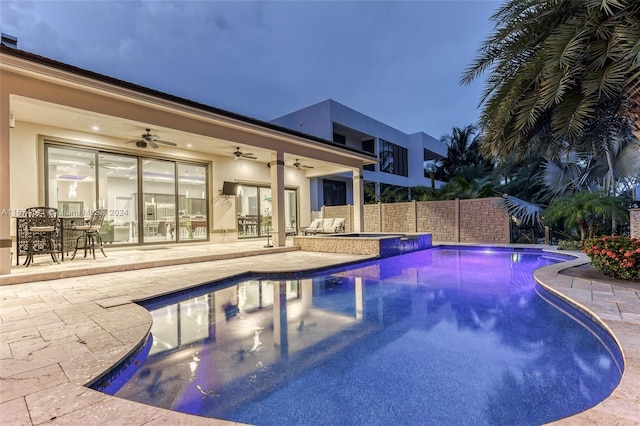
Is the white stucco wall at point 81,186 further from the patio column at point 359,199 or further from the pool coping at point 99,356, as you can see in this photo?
the pool coping at point 99,356

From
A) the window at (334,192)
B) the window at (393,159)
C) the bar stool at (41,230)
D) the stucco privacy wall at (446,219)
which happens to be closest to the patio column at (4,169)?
the bar stool at (41,230)

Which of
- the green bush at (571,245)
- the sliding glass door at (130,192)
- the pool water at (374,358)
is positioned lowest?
the pool water at (374,358)

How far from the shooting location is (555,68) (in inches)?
174

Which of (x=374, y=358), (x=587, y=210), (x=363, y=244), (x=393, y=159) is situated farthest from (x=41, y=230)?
(x=393, y=159)

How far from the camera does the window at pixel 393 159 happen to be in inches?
768

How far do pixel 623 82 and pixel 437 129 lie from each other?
362ft

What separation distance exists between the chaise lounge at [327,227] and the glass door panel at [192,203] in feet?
13.3

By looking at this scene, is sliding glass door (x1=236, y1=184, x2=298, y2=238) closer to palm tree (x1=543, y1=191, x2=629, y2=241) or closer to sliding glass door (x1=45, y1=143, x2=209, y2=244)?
sliding glass door (x1=45, y1=143, x2=209, y2=244)

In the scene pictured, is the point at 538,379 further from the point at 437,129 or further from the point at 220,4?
the point at 437,129

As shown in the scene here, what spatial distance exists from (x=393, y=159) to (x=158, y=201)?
47.2 ft

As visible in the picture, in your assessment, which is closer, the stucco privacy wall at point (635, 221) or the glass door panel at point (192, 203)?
the stucco privacy wall at point (635, 221)

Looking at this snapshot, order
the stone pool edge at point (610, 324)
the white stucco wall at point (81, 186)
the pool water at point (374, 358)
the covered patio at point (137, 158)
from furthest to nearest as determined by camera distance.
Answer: the white stucco wall at point (81, 186)
the covered patio at point (137, 158)
the pool water at point (374, 358)
the stone pool edge at point (610, 324)

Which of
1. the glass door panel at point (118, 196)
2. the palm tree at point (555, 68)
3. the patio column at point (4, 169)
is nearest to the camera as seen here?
the palm tree at point (555, 68)

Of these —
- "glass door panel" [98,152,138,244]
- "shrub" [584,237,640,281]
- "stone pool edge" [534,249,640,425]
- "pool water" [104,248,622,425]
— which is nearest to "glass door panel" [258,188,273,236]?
"glass door panel" [98,152,138,244]
